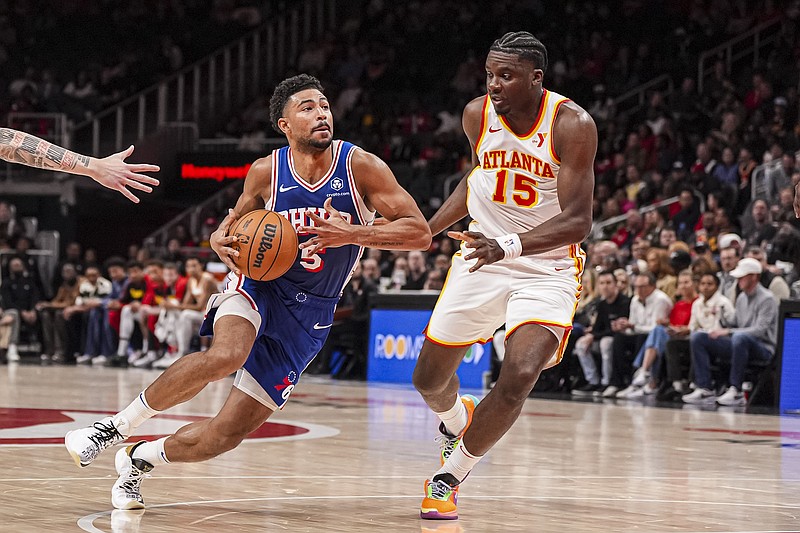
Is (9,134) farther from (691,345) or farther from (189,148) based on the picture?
(189,148)

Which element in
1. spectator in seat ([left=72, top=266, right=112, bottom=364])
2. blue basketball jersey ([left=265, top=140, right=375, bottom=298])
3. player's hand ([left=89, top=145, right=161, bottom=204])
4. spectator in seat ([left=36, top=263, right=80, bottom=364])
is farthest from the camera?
spectator in seat ([left=36, top=263, right=80, bottom=364])

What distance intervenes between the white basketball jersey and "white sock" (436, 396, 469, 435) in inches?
33.7

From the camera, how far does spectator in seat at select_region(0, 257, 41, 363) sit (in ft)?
59.8

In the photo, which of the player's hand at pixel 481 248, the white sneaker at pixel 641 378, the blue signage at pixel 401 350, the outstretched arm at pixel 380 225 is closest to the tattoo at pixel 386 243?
the outstretched arm at pixel 380 225

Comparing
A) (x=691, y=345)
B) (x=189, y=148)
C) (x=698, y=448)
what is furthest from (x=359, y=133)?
(x=698, y=448)

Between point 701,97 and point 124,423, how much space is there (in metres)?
15.4

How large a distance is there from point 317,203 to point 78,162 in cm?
103

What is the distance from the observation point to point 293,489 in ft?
19.2

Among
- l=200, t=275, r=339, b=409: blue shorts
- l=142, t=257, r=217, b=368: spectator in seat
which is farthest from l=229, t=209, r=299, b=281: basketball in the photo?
l=142, t=257, r=217, b=368: spectator in seat

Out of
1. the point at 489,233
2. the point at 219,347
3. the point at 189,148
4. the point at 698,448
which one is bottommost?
the point at 698,448

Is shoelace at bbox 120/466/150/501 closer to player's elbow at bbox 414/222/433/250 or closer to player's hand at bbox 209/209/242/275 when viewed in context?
player's hand at bbox 209/209/242/275

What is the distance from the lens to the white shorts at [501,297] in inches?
214

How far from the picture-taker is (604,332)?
13.1m

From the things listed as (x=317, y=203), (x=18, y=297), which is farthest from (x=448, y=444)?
(x=18, y=297)
